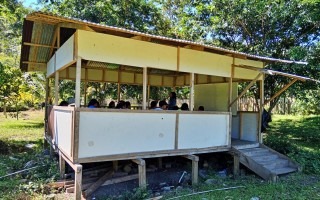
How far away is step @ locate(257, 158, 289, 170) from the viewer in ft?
25.3

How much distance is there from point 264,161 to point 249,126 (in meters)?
1.74

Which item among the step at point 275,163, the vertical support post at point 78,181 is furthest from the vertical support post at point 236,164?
the vertical support post at point 78,181

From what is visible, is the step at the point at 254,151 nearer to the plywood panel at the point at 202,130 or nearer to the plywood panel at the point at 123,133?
the plywood panel at the point at 202,130

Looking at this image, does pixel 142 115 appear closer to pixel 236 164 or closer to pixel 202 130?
pixel 202 130

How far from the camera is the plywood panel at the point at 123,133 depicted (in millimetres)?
5824

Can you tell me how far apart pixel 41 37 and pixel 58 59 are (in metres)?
1.00

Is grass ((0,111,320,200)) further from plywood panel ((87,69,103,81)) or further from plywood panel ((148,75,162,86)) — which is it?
plywood panel ((148,75,162,86))

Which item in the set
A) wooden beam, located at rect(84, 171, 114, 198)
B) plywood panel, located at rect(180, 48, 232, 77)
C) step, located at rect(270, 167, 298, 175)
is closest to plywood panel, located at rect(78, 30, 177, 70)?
plywood panel, located at rect(180, 48, 232, 77)

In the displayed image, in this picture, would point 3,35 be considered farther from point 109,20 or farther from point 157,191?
point 157,191

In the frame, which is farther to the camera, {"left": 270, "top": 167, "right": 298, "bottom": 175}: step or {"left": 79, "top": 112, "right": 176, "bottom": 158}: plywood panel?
{"left": 270, "top": 167, "right": 298, "bottom": 175}: step

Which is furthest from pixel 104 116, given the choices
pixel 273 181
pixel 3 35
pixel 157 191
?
pixel 3 35

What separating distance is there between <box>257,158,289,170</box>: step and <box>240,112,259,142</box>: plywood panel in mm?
1191

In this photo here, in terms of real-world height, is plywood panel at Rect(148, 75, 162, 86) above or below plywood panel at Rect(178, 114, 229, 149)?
above

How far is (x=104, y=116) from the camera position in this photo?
598 centimetres
